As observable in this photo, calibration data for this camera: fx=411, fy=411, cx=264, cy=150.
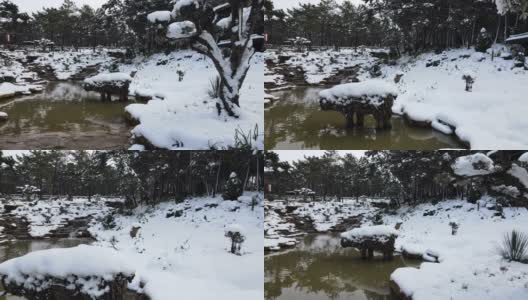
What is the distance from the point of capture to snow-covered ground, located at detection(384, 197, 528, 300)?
5.12 m

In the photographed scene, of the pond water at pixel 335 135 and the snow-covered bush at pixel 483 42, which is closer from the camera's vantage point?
the pond water at pixel 335 135

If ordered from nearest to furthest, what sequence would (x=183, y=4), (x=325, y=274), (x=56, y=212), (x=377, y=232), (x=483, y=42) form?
(x=183, y=4) < (x=325, y=274) < (x=377, y=232) < (x=56, y=212) < (x=483, y=42)

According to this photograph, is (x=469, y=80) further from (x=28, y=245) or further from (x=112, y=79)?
(x=28, y=245)

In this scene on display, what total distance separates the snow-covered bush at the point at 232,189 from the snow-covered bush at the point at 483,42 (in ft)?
27.8

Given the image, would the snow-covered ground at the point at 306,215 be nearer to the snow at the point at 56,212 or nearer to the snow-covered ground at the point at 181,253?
the snow-covered ground at the point at 181,253

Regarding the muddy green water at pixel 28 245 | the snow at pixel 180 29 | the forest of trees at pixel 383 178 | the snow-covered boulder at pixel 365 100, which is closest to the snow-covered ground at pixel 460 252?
the forest of trees at pixel 383 178

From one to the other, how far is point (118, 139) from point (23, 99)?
16.0 feet

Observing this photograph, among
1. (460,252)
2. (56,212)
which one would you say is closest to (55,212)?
(56,212)

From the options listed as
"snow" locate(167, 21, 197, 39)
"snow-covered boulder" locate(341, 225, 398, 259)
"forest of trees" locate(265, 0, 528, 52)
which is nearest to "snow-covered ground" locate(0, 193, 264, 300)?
"snow-covered boulder" locate(341, 225, 398, 259)

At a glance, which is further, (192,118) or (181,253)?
(181,253)

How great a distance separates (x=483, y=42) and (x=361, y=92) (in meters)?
7.29

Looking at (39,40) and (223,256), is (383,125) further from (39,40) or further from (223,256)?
(39,40)

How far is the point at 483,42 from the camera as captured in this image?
1209 cm

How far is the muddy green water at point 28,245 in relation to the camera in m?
8.55
